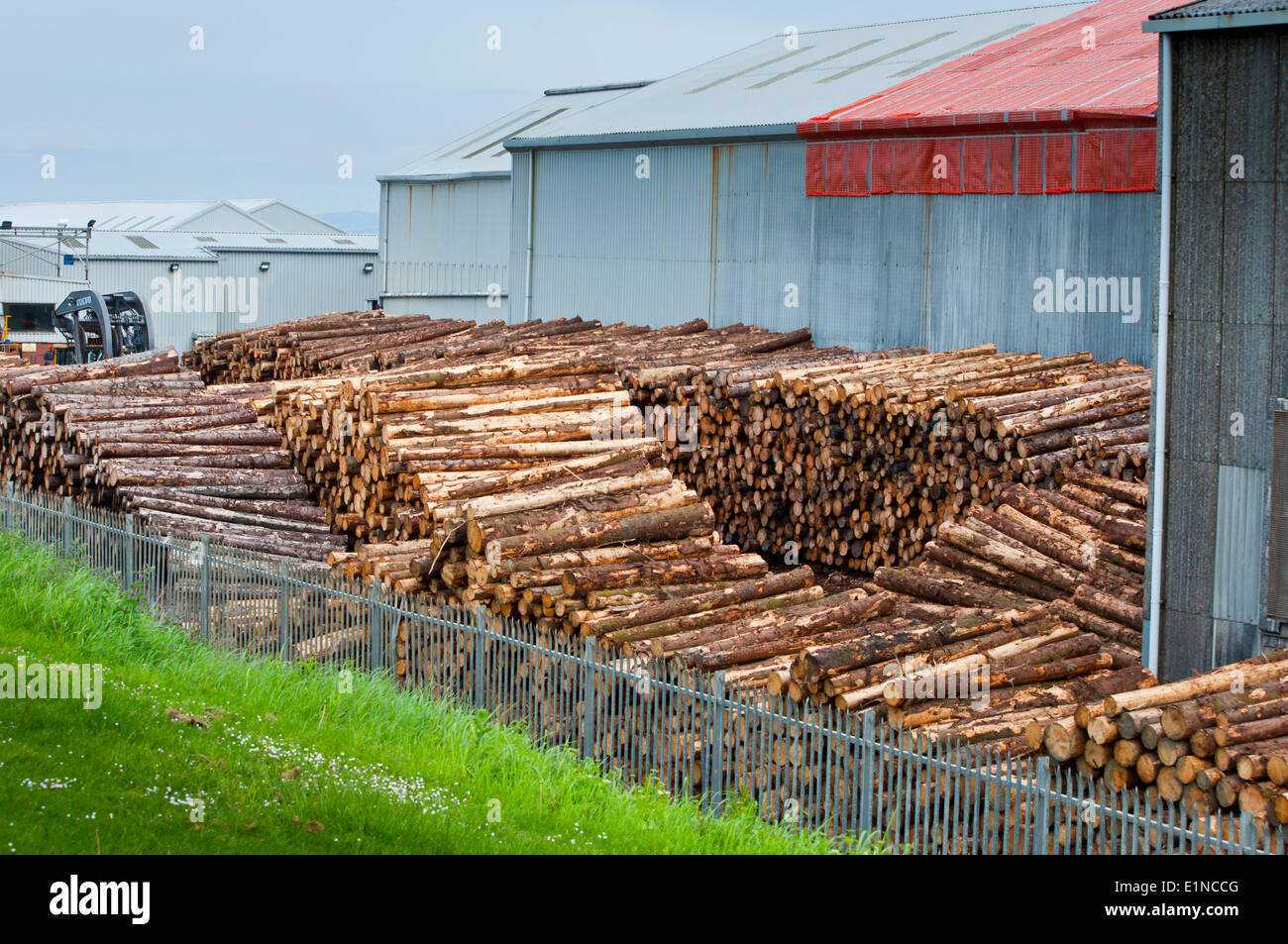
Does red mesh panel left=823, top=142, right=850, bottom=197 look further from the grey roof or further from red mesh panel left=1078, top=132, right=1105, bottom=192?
the grey roof

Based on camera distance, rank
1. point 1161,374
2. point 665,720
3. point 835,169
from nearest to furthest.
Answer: point 665,720, point 1161,374, point 835,169

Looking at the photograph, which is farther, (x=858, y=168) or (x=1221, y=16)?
(x=858, y=168)

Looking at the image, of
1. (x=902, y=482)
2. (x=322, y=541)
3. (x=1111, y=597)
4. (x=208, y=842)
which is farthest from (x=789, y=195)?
(x=208, y=842)

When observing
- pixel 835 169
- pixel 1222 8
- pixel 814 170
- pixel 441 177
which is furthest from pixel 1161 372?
pixel 441 177

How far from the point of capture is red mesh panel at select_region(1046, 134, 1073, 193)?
21109 millimetres

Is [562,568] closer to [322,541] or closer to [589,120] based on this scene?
[322,541]

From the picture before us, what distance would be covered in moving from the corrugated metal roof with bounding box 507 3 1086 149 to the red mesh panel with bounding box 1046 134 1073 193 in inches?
201

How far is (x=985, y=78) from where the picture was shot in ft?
81.6

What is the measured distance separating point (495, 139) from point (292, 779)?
32.3 m

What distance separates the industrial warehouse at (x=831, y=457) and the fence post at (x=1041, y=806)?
50 millimetres

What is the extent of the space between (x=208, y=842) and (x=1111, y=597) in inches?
373

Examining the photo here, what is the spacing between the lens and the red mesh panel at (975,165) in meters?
22.2

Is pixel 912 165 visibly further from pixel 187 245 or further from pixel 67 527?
pixel 187 245

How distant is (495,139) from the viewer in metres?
40.6
